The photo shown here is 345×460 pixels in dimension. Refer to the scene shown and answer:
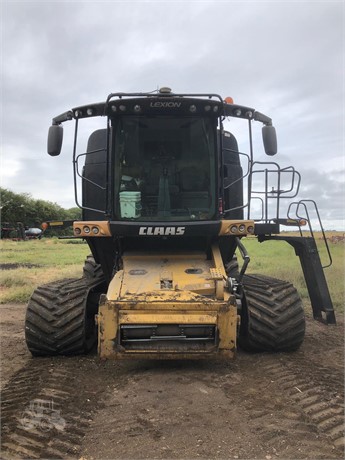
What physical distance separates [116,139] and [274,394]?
136 inches

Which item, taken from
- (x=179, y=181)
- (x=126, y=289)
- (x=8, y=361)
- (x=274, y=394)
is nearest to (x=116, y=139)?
(x=179, y=181)

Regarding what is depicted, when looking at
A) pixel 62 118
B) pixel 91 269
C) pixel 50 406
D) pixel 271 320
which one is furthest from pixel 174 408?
pixel 91 269

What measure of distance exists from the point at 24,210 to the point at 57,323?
165 ft

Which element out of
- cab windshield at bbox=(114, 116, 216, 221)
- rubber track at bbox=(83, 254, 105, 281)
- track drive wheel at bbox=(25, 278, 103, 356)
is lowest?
track drive wheel at bbox=(25, 278, 103, 356)

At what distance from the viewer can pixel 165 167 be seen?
5.71 meters

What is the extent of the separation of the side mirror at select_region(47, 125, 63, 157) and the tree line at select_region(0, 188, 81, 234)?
43384 mm

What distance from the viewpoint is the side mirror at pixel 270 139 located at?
5.79 meters

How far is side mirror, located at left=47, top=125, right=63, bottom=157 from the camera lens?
5617 mm

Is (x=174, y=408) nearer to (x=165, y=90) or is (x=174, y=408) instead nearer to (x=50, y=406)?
(x=50, y=406)

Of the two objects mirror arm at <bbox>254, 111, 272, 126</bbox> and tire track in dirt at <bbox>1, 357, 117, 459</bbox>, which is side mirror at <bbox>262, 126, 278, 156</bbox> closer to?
mirror arm at <bbox>254, 111, 272, 126</bbox>

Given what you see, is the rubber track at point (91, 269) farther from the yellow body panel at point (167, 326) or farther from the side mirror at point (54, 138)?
the yellow body panel at point (167, 326)

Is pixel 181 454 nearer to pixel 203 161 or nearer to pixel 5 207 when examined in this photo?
pixel 203 161

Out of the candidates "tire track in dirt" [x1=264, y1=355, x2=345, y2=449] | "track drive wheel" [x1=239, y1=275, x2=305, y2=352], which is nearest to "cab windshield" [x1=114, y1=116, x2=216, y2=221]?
"track drive wheel" [x1=239, y1=275, x2=305, y2=352]

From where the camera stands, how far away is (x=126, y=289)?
4848mm
